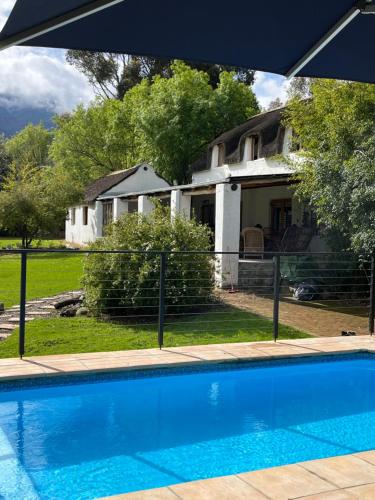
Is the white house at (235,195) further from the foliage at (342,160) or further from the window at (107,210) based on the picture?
the foliage at (342,160)

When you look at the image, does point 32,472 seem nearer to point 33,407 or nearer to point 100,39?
point 33,407

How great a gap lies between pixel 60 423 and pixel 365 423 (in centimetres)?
328

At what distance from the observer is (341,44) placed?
3807mm

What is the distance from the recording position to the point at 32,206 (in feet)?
88.2

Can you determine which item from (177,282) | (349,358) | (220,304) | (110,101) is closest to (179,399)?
(349,358)

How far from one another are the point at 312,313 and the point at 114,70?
38319 millimetres

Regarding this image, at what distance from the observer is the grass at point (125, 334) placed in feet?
26.1

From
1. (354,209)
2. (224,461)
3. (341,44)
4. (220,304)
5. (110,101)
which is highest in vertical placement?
(110,101)

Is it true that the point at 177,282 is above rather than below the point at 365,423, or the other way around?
above

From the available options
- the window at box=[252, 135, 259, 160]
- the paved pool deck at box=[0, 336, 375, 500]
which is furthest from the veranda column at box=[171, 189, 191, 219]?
the paved pool deck at box=[0, 336, 375, 500]

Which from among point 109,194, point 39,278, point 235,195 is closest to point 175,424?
point 235,195

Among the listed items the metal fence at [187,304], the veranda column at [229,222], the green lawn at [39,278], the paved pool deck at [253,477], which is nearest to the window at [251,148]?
the green lawn at [39,278]

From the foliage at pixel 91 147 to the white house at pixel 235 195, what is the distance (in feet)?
19.7

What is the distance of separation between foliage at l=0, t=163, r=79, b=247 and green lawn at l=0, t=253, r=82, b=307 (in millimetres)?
4010
